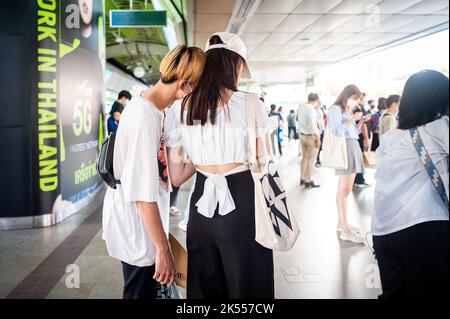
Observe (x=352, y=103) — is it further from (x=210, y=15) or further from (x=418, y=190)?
(x=210, y=15)

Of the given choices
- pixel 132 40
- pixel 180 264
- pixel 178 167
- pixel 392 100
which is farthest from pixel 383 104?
pixel 132 40

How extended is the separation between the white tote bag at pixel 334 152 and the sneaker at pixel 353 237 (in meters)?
0.65

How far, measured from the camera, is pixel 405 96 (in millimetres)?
1433

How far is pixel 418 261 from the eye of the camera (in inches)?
56.6

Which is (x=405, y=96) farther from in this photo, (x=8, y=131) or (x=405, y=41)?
(x=8, y=131)

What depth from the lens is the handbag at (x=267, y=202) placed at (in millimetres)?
1322

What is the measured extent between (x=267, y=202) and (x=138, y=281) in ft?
1.89

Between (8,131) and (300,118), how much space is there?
10.0ft

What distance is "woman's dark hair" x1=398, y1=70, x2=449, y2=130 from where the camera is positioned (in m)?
1.31


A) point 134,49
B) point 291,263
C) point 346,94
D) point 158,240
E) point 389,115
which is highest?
point 134,49

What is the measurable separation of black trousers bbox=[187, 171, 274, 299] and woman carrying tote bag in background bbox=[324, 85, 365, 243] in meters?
1.91

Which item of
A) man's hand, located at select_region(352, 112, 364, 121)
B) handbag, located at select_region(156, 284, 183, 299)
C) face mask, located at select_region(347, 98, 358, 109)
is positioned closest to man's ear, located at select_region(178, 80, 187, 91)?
handbag, located at select_region(156, 284, 183, 299)

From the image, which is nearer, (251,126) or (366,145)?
(251,126)
